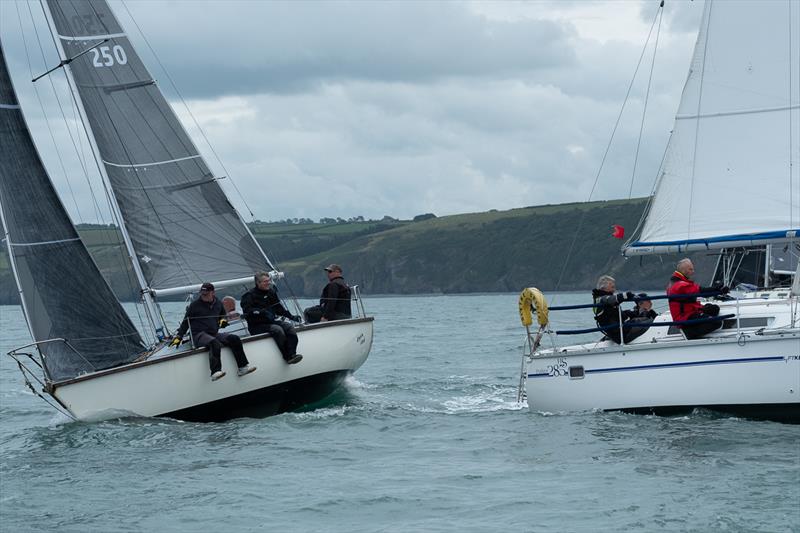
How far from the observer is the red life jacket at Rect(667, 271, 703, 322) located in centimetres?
1672

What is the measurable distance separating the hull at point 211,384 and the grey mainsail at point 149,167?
2.49m

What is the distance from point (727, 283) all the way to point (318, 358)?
8.46m

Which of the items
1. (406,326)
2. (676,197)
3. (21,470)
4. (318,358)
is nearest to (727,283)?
(676,197)

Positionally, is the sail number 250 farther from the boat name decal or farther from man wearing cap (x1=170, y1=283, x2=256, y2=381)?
the boat name decal

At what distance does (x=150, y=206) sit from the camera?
67.8 ft

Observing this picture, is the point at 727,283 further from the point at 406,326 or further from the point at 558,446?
the point at 406,326

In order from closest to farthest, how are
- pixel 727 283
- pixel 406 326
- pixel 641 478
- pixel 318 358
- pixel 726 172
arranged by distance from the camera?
pixel 641 478, pixel 726 172, pixel 318 358, pixel 727 283, pixel 406 326

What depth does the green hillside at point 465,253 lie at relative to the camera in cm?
15488

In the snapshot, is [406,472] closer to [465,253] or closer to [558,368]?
[558,368]

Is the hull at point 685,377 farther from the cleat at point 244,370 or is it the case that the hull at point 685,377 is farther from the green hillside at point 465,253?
the green hillside at point 465,253

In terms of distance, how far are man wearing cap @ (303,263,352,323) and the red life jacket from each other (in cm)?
606

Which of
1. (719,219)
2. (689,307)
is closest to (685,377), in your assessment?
(689,307)

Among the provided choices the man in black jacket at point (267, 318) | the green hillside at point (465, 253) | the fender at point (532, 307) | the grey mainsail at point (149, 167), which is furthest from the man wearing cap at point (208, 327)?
the green hillside at point (465, 253)

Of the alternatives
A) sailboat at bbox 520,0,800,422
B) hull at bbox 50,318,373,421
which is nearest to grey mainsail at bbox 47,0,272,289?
hull at bbox 50,318,373,421
